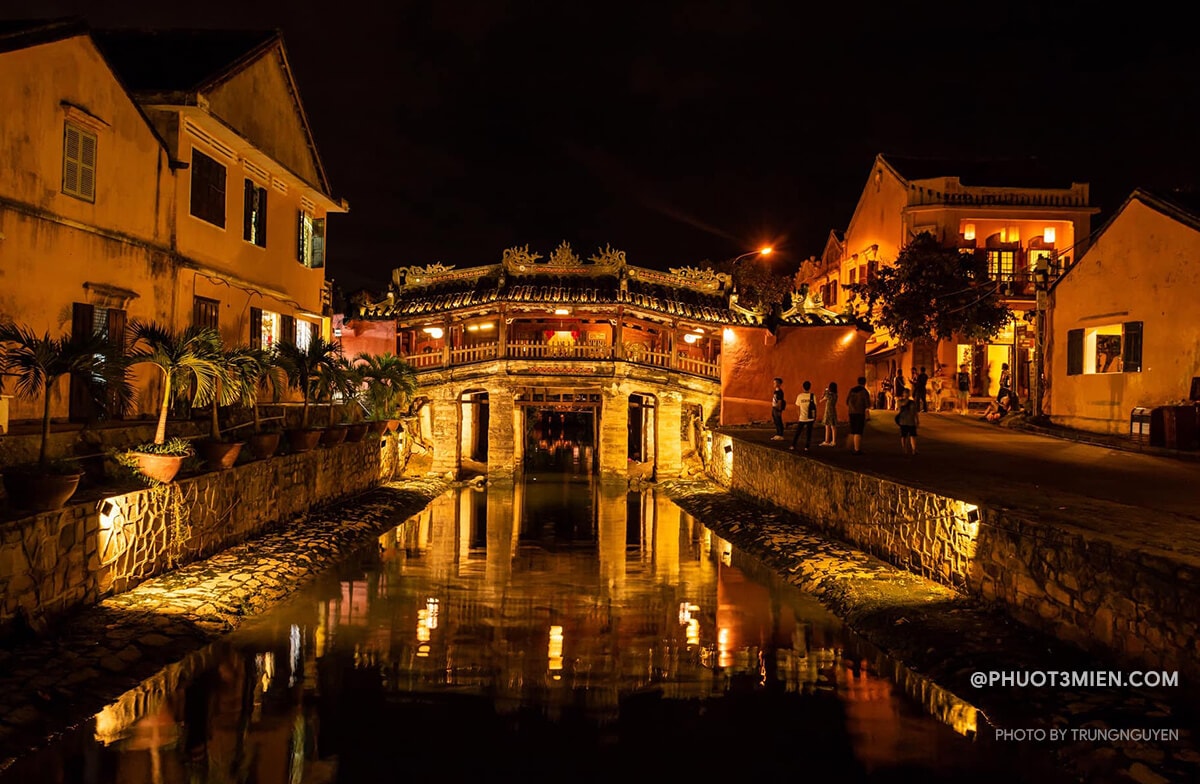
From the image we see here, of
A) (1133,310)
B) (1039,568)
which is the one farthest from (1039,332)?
(1039,568)

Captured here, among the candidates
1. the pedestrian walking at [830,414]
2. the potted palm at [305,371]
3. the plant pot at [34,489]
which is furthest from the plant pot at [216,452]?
the pedestrian walking at [830,414]

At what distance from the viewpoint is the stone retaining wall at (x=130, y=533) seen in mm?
8484

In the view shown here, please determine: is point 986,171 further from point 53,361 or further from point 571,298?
point 53,361

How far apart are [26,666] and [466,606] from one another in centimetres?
538

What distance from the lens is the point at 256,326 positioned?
20375mm

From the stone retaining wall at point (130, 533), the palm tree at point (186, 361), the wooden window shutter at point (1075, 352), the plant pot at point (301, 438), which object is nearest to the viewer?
the stone retaining wall at point (130, 533)

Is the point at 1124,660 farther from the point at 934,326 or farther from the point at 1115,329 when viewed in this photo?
the point at 934,326

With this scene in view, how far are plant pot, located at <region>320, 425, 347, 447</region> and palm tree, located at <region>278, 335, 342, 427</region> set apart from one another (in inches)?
20.5

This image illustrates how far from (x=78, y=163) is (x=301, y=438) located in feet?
20.2

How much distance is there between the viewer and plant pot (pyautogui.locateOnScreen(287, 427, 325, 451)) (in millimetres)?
17062

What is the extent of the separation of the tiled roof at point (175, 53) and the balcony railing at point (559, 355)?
12.0 m

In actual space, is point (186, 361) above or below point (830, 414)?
above

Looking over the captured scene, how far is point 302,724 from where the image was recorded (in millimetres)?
7535

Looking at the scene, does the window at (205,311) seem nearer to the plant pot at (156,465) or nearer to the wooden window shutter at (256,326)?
the wooden window shutter at (256,326)
